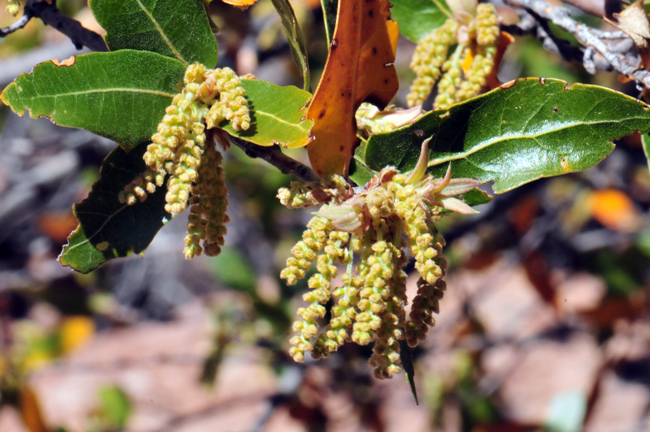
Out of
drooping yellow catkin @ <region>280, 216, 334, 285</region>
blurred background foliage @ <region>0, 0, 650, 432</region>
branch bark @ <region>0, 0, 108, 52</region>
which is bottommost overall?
blurred background foliage @ <region>0, 0, 650, 432</region>

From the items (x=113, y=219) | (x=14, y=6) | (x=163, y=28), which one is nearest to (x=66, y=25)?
(x=14, y=6)

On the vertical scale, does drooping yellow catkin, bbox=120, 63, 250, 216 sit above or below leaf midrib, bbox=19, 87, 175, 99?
below

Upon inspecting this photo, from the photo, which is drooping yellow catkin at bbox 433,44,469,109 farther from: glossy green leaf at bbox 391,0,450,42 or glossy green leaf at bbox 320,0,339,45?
glossy green leaf at bbox 320,0,339,45

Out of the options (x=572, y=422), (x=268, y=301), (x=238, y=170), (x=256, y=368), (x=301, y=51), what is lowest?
(x=256, y=368)

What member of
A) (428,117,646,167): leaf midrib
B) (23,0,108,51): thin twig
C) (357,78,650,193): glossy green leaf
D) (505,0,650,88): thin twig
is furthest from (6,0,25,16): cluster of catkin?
(505,0,650,88): thin twig

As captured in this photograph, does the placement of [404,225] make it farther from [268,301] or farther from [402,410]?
[402,410]

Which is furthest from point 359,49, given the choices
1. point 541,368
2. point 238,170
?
point 541,368
